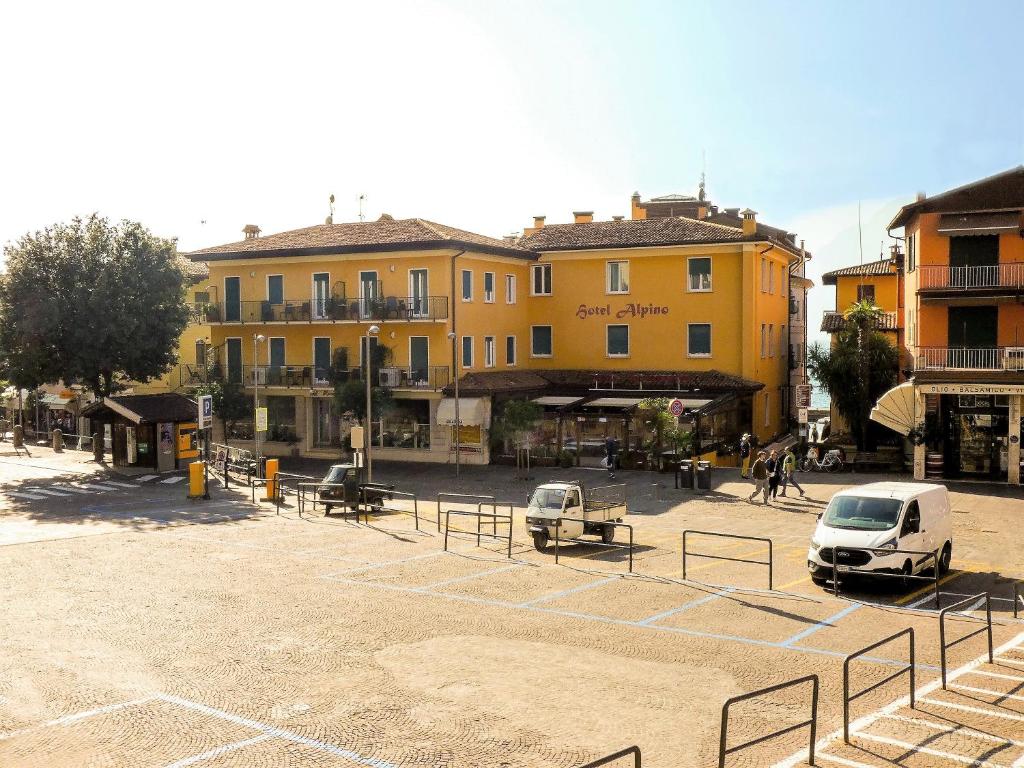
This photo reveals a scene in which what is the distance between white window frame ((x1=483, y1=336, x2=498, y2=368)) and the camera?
46.7m

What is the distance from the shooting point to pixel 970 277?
35.9 meters

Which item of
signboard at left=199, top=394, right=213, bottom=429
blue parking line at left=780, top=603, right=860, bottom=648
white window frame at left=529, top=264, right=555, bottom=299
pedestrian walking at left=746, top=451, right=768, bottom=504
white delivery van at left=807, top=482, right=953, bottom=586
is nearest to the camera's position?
blue parking line at left=780, top=603, right=860, bottom=648

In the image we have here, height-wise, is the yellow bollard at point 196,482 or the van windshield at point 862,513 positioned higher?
the van windshield at point 862,513

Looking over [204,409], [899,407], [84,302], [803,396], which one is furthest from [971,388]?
[84,302]

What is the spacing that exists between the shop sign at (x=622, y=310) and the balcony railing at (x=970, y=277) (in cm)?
1339

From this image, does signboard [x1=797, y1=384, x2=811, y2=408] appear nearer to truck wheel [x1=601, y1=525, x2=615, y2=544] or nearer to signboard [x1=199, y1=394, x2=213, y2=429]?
truck wheel [x1=601, y1=525, x2=615, y2=544]

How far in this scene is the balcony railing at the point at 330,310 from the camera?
44469mm

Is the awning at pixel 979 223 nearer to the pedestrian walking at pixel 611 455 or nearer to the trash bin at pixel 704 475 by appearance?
the trash bin at pixel 704 475

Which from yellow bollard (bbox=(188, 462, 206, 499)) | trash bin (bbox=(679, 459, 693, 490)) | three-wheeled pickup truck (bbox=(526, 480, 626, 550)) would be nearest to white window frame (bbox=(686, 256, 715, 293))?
trash bin (bbox=(679, 459, 693, 490))

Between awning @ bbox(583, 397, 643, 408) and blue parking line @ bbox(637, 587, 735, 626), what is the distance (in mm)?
23448

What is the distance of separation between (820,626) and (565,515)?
872 centimetres

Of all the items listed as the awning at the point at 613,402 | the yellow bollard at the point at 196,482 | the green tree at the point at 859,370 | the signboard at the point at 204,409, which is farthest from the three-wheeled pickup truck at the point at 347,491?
the green tree at the point at 859,370

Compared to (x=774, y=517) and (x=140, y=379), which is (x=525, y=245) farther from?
(x=774, y=517)

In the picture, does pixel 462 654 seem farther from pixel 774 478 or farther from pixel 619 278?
pixel 619 278
